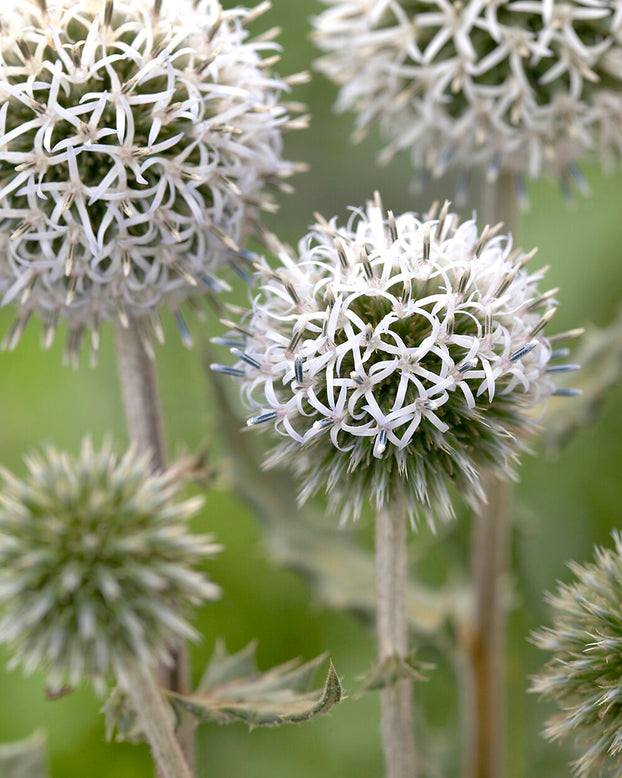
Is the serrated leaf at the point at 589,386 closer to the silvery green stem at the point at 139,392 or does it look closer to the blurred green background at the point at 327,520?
the blurred green background at the point at 327,520

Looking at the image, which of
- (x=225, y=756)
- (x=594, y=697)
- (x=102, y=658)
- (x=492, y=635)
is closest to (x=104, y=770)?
(x=225, y=756)

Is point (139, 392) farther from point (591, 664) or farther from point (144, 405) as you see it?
point (591, 664)

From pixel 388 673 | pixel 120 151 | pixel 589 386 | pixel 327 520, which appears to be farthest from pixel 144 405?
pixel 589 386

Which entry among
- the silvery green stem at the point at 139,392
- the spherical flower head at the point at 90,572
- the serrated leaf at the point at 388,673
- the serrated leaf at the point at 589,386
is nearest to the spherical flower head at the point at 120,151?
the silvery green stem at the point at 139,392

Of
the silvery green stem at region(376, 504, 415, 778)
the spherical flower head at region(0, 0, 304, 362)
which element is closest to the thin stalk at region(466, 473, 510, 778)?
the silvery green stem at region(376, 504, 415, 778)

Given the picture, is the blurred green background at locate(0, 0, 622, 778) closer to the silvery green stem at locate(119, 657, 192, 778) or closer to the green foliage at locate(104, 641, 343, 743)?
the green foliage at locate(104, 641, 343, 743)
